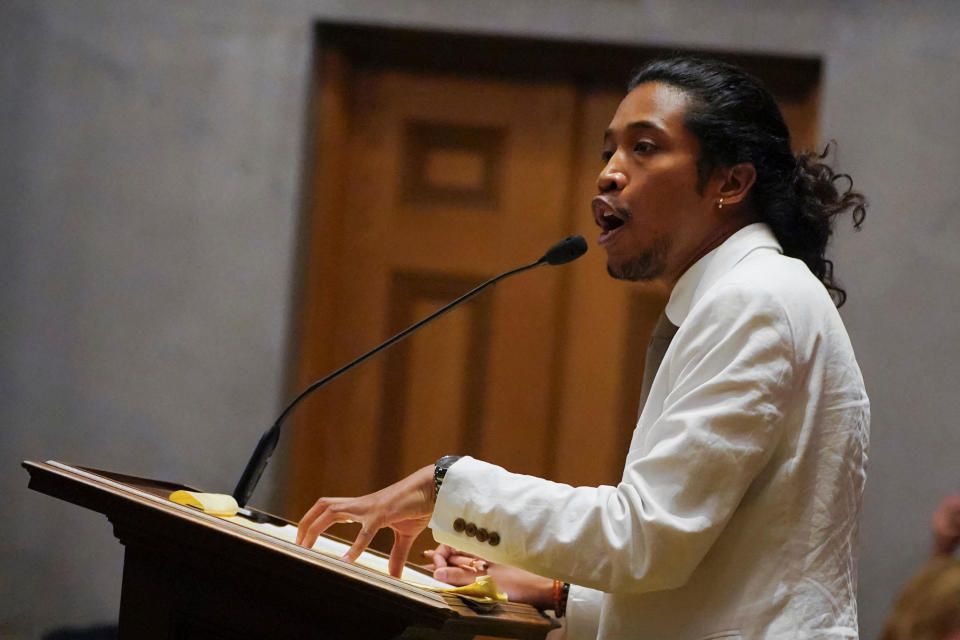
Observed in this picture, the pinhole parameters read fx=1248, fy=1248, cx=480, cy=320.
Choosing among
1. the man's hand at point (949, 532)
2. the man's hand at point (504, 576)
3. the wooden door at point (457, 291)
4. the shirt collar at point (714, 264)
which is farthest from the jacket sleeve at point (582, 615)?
the wooden door at point (457, 291)

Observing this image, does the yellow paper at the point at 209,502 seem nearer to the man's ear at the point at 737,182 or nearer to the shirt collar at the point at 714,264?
the shirt collar at the point at 714,264

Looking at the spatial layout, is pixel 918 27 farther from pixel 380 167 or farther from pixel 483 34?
pixel 380 167

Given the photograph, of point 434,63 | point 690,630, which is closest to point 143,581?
point 690,630

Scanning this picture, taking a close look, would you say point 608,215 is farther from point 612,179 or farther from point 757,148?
point 757,148

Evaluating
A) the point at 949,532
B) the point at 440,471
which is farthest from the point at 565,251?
the point at 949,532

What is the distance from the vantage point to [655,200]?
1.79m

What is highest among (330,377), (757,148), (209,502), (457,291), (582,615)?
(757,148)

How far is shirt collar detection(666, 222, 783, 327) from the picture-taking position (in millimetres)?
1683

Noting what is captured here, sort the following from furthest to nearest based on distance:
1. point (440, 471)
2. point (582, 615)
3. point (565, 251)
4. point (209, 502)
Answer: point (565, 251) < point (582, 615) < point (209, 502) < point (440, 471)

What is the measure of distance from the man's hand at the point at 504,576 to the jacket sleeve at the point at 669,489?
0.74ft

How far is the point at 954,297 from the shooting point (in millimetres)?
3373

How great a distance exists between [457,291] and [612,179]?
1932mm

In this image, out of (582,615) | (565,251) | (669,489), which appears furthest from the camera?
(565,251)

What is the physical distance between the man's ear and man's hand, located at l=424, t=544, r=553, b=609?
2.00 feet
